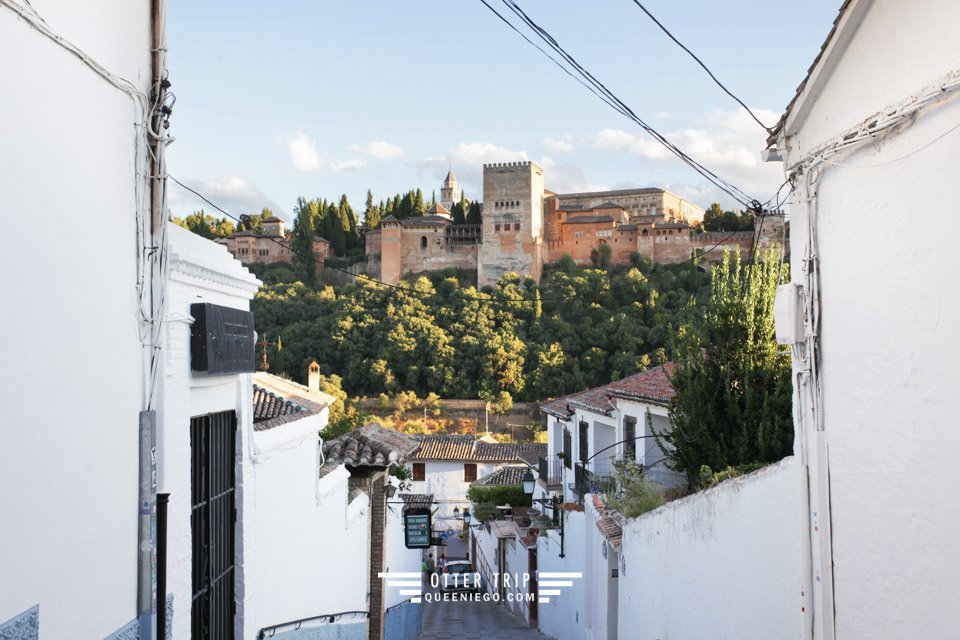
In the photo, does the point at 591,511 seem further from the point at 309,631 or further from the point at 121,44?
the point at 121,44

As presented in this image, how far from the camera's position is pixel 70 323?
11.2ft

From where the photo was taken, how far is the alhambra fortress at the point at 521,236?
58.1m

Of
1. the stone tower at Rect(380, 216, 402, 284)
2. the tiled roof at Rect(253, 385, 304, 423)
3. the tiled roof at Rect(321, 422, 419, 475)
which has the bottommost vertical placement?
the tiled roof at Rect(321, 422, 419, 475)

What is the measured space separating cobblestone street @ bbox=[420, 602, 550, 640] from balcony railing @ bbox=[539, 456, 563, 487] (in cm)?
298

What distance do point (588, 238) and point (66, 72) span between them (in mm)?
57958

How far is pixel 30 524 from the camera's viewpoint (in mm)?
3090

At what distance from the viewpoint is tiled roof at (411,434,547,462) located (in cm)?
2941

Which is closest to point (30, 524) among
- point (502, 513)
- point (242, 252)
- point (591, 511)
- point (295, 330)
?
point (591, 511)

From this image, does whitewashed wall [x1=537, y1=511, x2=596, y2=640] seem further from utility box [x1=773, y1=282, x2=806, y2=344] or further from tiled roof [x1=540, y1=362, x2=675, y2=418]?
utility box [x1=773, y1=282, x2=806, y2=344]

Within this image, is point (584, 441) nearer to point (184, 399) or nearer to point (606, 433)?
point (606, 433)

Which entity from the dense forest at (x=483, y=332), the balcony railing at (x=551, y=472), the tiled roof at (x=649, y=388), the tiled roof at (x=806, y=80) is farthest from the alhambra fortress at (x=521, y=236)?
the tiled roof at (x=806, y=80)

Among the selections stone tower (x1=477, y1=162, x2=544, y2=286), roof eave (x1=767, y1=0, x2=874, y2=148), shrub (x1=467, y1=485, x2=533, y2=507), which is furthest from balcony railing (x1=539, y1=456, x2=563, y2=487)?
stone tower (x1=477, y1=162, x2=544, y2=286)

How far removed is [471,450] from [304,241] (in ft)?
106

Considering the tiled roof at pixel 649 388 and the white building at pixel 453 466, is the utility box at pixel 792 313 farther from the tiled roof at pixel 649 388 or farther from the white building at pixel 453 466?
the white building at pixel 453 466
